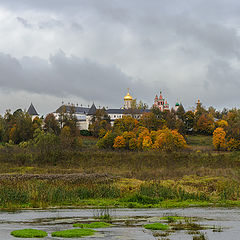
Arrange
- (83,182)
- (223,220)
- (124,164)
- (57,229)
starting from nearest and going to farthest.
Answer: (57,229) → (223,220) → (83,182) → (124,164)

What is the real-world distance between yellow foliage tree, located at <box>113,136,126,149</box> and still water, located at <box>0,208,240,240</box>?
7229cm

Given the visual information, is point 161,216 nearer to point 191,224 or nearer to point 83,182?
point 191,224

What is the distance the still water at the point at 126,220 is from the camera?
15828 mm

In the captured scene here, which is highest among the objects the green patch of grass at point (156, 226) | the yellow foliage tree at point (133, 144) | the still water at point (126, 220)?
the yellow foliage tree at point (133, 144)

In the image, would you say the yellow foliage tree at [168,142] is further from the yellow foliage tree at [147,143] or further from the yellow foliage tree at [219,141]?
the yellow foliage tree at [219,141]

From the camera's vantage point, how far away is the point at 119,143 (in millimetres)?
96750

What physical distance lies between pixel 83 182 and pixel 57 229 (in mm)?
15052

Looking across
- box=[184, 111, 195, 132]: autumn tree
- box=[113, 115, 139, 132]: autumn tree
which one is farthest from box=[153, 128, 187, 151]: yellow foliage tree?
box=[184, 111, 195, 132]: autumn tree

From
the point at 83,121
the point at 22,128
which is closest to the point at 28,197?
the point at 22,128

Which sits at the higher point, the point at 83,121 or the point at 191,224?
the point at 83,121

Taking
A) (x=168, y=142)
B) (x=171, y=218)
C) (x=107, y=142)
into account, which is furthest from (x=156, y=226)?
(x=107, y=142)

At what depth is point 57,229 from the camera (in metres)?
17.1

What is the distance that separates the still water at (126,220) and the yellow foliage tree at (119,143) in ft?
237

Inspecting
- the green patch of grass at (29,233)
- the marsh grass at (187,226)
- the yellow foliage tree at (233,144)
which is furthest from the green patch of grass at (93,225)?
the yellow foliage tree at (233,144)
